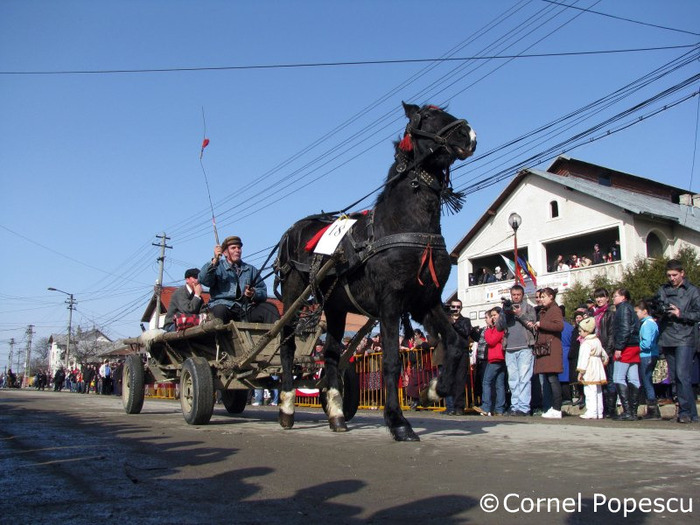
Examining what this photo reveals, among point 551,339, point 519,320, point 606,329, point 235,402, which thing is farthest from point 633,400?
point 235,402

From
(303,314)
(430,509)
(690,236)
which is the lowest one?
(430,509)

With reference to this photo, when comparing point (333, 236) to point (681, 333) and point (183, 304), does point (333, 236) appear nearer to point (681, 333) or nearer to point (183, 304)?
point (183, 304)

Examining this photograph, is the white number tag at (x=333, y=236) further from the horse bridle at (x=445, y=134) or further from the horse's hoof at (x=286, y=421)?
the horse's hoof at (x=286, y=421)

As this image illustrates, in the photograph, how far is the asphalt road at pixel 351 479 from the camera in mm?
3107

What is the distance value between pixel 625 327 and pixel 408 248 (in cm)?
566

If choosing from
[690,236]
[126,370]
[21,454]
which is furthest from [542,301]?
[690,236]

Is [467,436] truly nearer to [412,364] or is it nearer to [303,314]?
[303,314]

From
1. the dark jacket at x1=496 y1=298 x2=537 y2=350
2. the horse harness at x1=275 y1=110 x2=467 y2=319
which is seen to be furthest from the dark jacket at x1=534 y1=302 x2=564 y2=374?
the horse harness at x1=275 y1=110 x2=467 y2=319

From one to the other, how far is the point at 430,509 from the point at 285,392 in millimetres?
4724

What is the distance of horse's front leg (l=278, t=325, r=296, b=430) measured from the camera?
752cm

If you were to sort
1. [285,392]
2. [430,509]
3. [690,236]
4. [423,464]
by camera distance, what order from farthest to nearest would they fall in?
1. [690,236]
2. [285,392]
3. [423,464]
4. [430,509]

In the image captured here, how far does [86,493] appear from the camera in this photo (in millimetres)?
3547

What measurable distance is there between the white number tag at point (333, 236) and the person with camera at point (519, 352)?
5500 mm

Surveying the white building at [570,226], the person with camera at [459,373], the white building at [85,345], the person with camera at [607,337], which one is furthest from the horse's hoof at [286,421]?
the white building at [85,345]
